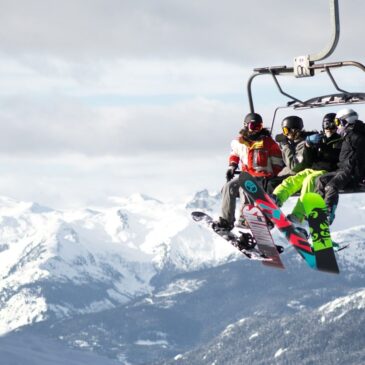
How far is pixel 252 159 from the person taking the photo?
2542 cm

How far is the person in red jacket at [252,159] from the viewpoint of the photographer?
2531 cm

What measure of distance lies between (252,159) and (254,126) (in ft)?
2.56

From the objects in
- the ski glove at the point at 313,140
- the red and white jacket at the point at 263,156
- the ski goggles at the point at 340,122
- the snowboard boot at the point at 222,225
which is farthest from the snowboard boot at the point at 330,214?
the snowboard boot at the point at 222,225

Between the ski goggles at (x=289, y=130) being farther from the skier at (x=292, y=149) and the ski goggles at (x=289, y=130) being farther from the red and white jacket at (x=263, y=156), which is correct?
the red and white jacket at (x=263, y=156)

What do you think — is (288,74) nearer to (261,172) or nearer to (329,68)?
(329,68)

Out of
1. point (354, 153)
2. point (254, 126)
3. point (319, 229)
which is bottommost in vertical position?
point (319, 229)

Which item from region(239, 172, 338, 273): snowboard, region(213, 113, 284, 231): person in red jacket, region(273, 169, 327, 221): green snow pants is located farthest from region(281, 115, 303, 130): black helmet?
region(239, 172, 338, 273): snowboard

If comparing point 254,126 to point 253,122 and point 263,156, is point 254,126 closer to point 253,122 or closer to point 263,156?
→ point 253,122

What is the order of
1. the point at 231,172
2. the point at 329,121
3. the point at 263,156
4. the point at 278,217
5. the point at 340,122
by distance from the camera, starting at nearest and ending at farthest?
the point at 278,217 → the point at 340,122 → the point at 263,156 → the point at 329,121 → the point at 231,172

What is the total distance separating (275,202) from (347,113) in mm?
2387

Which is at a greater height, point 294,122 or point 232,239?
point 294,122

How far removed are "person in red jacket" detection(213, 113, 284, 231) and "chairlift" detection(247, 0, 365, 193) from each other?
478 mm

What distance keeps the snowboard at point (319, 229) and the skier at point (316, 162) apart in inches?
21.9

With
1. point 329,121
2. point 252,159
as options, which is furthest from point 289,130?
point 252,159
